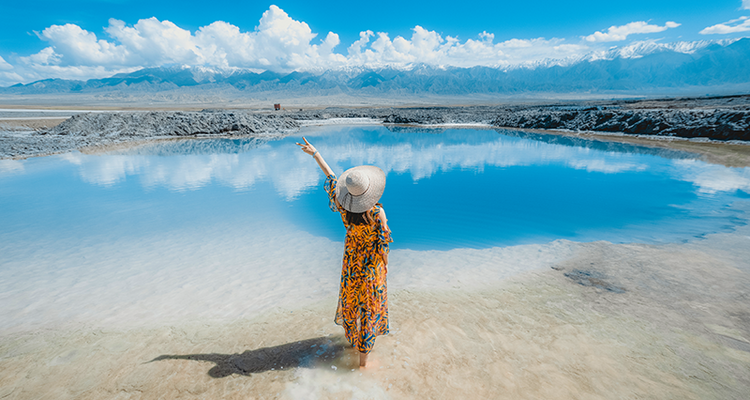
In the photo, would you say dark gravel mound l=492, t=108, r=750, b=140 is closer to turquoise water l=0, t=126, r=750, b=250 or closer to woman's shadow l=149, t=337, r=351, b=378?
turquoise water l=0, t=126, r=750, b=250

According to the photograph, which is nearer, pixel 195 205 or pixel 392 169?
pixel 195 205

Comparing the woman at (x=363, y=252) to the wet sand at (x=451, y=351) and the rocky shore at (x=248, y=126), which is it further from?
the rocky shore at (x=248, y=126)

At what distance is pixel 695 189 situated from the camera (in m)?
8.66

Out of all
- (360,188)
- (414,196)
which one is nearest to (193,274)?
(360,188)

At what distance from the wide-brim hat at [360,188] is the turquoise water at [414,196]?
349 cm

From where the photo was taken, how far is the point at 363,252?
2.53m

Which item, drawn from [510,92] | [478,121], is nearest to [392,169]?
[478,121]

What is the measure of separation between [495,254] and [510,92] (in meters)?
187

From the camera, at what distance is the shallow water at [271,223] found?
4137 mm

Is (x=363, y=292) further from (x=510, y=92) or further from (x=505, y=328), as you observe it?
(x=510, y=92)

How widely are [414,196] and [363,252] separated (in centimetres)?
623

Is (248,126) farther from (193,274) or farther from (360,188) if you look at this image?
(360,188)

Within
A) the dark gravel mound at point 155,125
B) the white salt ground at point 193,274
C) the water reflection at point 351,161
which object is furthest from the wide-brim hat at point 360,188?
the dark gravel mound at point 155,125

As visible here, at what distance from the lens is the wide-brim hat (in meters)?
2.26
